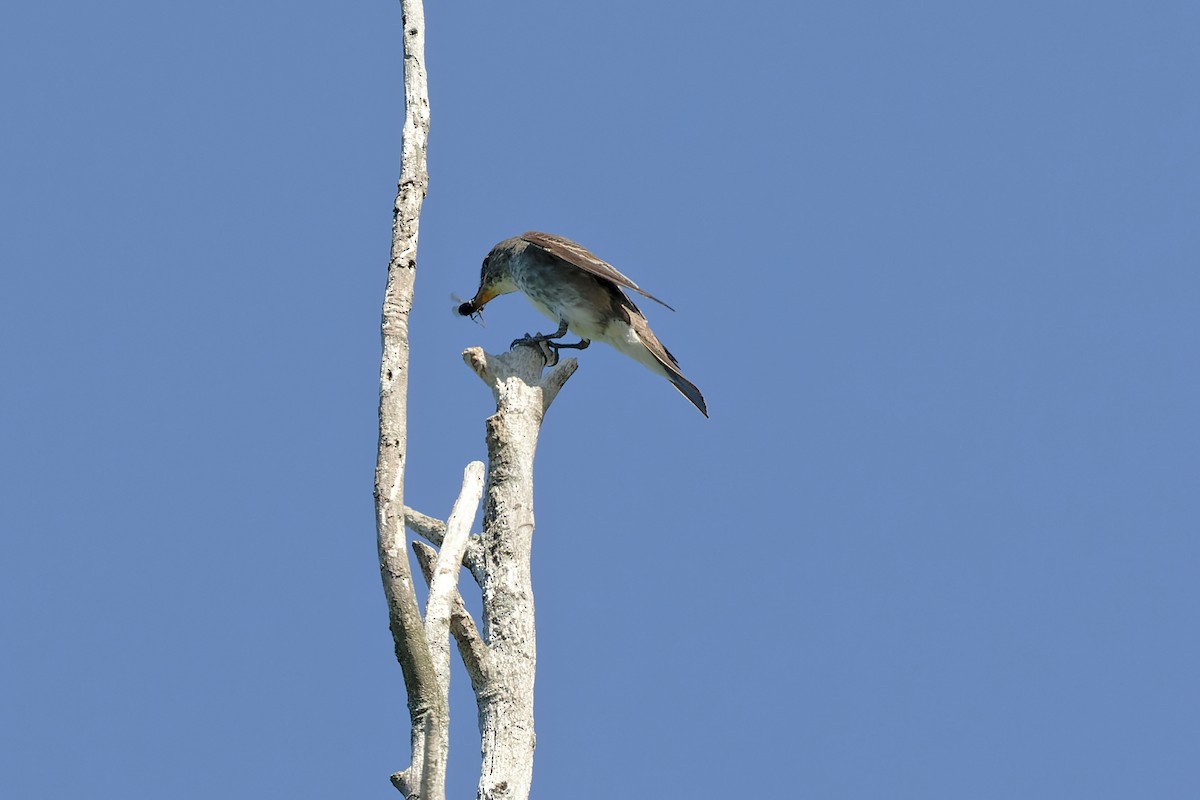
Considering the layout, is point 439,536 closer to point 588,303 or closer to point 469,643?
point 469,643

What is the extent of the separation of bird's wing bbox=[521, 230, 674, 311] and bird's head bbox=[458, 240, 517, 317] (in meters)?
0.18

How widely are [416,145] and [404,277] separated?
627 mm

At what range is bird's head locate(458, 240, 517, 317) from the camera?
8629 millimetres

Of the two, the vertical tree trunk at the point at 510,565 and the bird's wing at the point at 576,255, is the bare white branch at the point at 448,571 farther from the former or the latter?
the bird's wing at the point at 576,255

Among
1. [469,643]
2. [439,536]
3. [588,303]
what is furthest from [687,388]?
[469,643]

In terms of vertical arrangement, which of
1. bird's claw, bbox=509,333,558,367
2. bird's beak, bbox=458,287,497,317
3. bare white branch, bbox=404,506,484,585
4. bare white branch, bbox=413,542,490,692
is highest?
bird's beak, bbox=458,287,497,317

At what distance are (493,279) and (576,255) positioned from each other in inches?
33.9

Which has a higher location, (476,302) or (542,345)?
(476,302)

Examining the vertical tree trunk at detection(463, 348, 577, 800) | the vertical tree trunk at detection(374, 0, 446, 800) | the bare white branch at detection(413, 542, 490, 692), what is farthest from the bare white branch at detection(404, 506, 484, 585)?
the vertical tree trunk at detection(374, 0, 446, 800)

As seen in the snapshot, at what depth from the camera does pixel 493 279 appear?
8750mm

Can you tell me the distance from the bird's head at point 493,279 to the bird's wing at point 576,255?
18 centimetres

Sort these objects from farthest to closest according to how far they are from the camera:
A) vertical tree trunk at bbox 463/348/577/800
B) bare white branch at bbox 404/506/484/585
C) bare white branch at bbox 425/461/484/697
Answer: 1. bare white branch at bbox 404/506/484/585
2. vertical tree trunk at bbox 463/348/577/800
3. bare white branch at bbox 425/461/484/697

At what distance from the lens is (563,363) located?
708 centimetres

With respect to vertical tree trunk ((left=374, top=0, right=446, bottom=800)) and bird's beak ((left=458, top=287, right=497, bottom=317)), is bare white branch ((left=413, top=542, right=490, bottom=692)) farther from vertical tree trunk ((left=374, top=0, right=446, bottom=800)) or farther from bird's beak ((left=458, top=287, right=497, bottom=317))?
bird's beak ((left=458, top=287, right=497, bottom=317))
